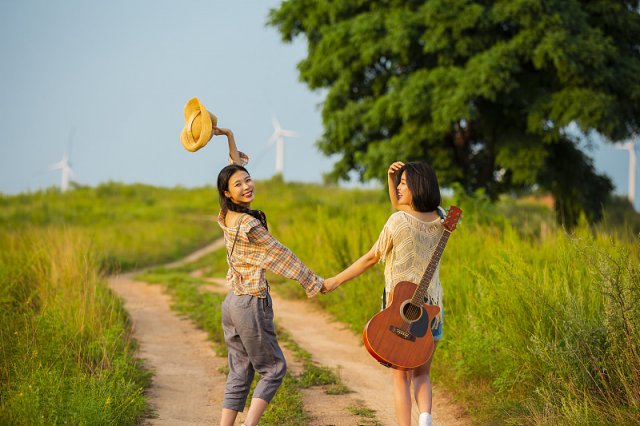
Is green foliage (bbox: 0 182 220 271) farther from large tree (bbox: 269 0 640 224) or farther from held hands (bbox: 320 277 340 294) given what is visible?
held hands (bbox: 320 277 340 294)

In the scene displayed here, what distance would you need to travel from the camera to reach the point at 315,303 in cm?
1181

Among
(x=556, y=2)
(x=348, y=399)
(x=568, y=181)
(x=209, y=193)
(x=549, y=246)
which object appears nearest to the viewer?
(x=348, y=399)

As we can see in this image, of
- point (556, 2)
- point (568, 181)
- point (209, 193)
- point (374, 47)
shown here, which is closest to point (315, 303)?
point (374, 47)

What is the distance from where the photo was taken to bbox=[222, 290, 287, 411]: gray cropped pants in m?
4.58

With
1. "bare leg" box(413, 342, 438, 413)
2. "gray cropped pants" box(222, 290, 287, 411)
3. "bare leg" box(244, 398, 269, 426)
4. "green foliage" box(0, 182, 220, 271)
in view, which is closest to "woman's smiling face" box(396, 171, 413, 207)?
"bare leg" box(413, 342, 438, 413)

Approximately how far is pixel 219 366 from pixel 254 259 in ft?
10.9

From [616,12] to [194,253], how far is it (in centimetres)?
1332

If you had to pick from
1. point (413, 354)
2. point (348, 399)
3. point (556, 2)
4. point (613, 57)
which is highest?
point (556, 2)

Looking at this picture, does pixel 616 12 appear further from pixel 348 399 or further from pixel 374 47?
pixel 348 399

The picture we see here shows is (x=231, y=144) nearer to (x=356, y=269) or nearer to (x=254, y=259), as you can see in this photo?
(x=254, y=259)

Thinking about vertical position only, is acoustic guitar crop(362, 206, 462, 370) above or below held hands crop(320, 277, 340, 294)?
below

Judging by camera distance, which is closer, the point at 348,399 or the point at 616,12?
the point at 348,399

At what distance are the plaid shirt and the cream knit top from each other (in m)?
0.48

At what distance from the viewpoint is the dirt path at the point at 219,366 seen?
604 cm
